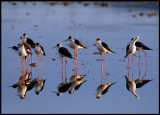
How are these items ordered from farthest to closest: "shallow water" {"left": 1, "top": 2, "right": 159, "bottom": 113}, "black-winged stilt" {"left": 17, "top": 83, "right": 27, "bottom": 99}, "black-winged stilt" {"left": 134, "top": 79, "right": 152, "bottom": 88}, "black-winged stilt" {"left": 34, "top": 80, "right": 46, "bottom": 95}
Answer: "black-winged stilt" {"left": 134, "top": 79, "right": 152, "bottom": 88} → "black-winged stilt" {"left": 34, "top": 80, "right": 46, "bottom": 95} → "black-winged stilt" {"left": 17, "top": 83, "right": 27, "bottom": 99} → "shallow water" {"left": 1, "top": 2, "right": 159, "bottom": 113}

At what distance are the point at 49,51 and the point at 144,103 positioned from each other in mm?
6303

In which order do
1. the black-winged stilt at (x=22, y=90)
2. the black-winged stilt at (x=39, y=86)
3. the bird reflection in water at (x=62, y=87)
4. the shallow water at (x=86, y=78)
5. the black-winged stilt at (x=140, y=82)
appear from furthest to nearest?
the black-winged stilt at (x=140, y=82)
the black-winged stilt at (x=39, y=86)
the bird reflection in water at (x=62, y=87)
the black-winged stilt at (x=22, y=90)
the shallow water at (x=86, y=78)

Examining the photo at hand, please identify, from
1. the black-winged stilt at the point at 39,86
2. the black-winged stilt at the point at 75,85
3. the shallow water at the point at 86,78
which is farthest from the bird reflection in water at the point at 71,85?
the black-winged stilt at the point at 39,86

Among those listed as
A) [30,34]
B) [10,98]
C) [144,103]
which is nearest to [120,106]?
[144,103]

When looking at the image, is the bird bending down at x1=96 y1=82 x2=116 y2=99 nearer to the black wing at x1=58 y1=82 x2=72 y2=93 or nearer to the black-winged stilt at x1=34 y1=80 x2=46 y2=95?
the black wing at x1=58 y1=82 x2=72 y2=93

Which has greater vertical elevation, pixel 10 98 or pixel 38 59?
pixel 38 59

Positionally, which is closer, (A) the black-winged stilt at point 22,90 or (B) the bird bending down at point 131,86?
(A) the black-winged stilt at point 22,90

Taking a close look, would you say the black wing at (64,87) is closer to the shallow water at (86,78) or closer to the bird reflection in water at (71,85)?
the bird reflection in water at (71,85)

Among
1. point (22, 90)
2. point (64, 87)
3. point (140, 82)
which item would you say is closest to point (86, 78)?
point (64, 87)

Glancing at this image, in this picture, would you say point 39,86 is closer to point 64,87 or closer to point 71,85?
point 64,87

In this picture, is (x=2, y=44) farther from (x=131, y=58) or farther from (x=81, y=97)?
(x=81, y=97)

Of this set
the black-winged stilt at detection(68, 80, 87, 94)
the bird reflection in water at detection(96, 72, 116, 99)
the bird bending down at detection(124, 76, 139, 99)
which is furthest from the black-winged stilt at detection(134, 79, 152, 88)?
the black-winged stilt at detection(68, 80, 87, 94)

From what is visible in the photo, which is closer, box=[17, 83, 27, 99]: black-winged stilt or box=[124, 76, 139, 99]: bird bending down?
box=[17, 83, 27, 99]: black-winged stilt

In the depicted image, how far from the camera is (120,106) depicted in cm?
752
